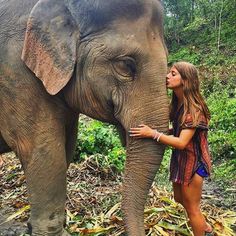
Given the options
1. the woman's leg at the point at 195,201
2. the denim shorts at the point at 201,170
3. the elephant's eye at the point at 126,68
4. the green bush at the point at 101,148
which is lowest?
the green bush at the point at 101,148

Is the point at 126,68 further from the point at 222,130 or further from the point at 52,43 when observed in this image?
the point at 222,130

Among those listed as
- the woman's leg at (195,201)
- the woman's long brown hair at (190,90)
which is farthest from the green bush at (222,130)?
the woman's long brown hair at (190,90)

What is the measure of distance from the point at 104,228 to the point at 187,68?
147cm

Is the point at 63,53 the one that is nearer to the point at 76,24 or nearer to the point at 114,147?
the point at 76,24

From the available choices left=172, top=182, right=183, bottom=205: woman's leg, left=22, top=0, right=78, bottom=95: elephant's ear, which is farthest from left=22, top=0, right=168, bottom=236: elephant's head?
left=172, top=182, right=183, bottom=205: woman's leg

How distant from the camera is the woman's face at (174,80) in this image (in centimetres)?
334

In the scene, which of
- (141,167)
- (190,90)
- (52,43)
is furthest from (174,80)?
(52,43)

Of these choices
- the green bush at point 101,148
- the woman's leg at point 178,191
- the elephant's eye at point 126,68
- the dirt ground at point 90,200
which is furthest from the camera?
the green bush at point 101,148

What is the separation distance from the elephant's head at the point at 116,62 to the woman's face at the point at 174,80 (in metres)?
0.22

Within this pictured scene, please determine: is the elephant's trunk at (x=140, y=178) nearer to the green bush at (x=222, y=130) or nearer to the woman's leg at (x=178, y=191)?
the woman's leg at (x=178, y=191)

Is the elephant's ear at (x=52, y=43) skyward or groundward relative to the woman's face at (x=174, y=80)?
skyward

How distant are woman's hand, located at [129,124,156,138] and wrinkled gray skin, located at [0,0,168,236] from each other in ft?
0.14

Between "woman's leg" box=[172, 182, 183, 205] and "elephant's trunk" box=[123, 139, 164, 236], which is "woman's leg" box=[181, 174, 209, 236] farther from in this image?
"elephant's trunk" box=[123, 139, 164, 236]

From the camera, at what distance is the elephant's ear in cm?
319
